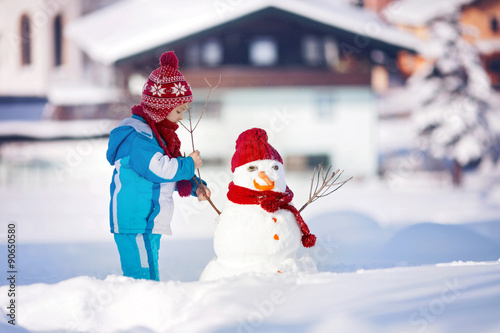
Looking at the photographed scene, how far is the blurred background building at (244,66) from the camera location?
54.0 feet

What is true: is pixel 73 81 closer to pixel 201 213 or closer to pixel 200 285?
pixel 201 213

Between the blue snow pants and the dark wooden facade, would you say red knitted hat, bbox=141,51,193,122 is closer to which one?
the blue snow pants

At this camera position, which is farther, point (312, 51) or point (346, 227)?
point (312, 51)

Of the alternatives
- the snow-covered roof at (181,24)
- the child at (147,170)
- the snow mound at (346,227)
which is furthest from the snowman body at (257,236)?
the snow-covered roof at (181,24)

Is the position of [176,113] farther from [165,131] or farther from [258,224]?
[258,224]

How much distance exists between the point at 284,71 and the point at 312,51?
1198 millimetres

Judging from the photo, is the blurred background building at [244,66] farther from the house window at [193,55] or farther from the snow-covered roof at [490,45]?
the snow-covered roof at [490,45]

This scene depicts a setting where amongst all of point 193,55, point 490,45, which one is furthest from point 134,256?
point 490,45

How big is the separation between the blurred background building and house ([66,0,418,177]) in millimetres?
34

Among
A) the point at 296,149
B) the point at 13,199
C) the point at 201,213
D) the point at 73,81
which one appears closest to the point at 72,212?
the point at 201,213

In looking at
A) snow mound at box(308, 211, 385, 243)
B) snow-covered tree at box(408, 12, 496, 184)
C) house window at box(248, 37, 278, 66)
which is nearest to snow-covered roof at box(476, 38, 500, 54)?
snow-covered tree at box(408, 12, 496, 184)

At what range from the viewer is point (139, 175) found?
3166 millimetres

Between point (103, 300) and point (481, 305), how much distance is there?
1.77 metres

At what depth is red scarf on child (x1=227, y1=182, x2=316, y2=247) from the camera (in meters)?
3.23
